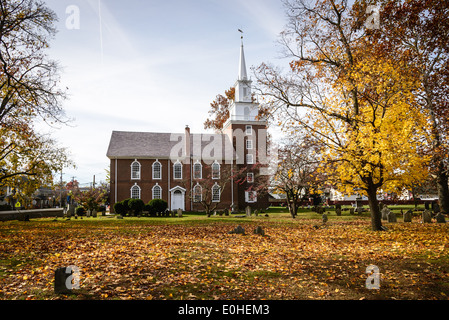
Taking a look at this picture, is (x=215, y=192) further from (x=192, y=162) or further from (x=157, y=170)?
(x=157, y=170)

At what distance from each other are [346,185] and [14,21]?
17223mm

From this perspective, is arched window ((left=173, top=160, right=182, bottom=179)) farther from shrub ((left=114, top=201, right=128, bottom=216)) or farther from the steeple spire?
the steeple spire

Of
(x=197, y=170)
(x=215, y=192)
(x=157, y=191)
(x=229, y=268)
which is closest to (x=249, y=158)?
(x=215, y=192)

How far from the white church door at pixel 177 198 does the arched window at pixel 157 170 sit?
263 centimetres

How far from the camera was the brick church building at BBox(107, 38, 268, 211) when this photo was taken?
38.4 m

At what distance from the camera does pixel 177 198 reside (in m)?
39.9

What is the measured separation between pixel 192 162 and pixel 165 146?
13.6 ft

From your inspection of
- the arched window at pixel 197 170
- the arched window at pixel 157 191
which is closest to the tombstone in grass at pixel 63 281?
the arched window at pixel 157 191

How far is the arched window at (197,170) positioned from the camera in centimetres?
4038

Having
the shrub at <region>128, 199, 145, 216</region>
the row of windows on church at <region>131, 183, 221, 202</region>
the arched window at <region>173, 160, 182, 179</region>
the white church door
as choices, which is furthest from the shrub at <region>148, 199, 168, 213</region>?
the arched window at <region>173, 160, 182, 179</region>

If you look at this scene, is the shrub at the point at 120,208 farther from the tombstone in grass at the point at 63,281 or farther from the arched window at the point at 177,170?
the tombstone in grass at the point at 63,281

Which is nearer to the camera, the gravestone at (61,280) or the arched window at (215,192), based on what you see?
the gravestone at (61,280)
